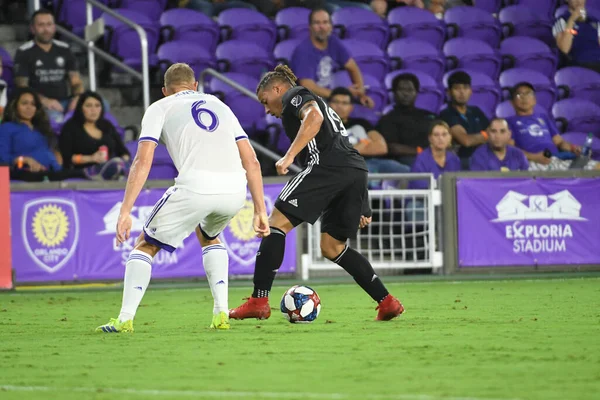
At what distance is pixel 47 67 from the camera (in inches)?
602

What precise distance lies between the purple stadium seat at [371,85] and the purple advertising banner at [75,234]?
342 centimetres

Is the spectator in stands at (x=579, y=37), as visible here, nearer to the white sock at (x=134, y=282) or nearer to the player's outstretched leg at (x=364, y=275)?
the player's outstretched leg at (x=364, y=275)

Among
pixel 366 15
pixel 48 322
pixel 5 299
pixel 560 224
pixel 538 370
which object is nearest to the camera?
pixel 538 370

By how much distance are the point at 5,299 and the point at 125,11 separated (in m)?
6.63

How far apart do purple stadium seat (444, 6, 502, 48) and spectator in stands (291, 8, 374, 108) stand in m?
3.52

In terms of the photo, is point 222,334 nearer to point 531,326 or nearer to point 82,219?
point 531,326

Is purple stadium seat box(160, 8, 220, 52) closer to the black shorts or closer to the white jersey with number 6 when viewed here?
the black shorts

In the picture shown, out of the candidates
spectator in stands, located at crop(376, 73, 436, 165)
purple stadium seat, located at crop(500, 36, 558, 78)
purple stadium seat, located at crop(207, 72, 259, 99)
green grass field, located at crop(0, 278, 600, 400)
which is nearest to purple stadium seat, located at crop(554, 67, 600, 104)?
purple stadium seat, located at crop(500, 36, 558, 78)

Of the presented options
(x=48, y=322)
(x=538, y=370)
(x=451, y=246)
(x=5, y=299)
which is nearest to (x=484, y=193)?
(x=451, y=246)

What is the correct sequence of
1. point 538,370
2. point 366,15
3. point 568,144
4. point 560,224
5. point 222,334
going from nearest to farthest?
point 538,370 → point 222,334 → point 560,224 → point 568,144 → point 366,15

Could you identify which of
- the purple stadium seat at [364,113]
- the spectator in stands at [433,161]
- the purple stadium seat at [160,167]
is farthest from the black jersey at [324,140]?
the purple stadium seat at [364,113]

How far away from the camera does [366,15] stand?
18797 mm

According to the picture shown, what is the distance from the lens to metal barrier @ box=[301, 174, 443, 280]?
14578 millimetres

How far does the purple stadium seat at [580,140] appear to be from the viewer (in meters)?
17.2
